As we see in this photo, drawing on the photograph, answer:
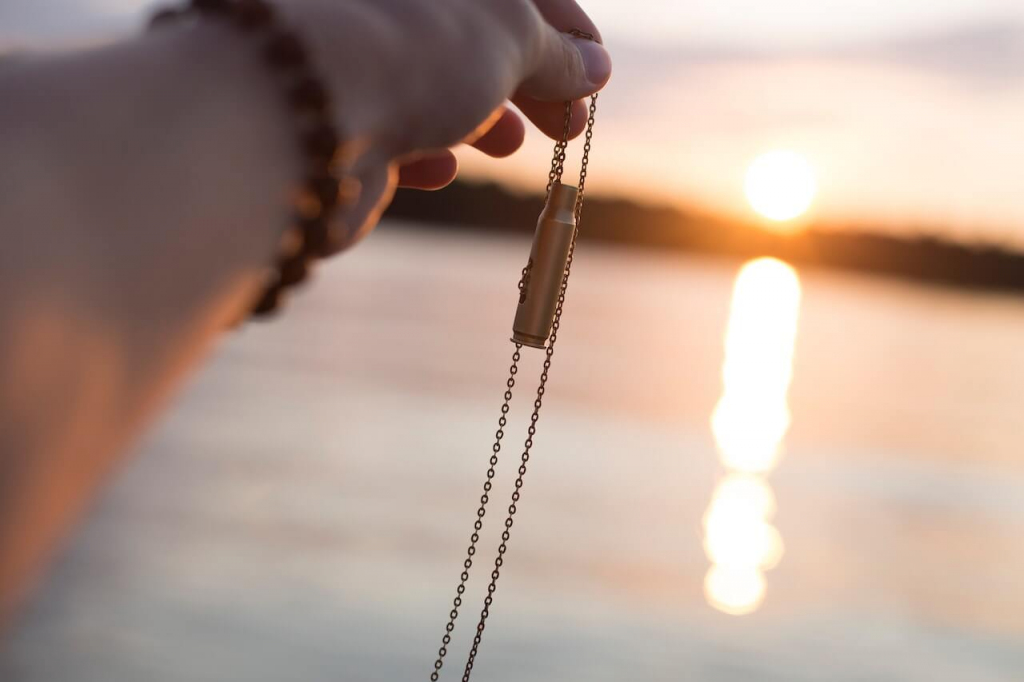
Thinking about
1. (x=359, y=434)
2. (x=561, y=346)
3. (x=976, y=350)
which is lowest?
(x=359, y=434)

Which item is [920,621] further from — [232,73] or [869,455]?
[232,73]

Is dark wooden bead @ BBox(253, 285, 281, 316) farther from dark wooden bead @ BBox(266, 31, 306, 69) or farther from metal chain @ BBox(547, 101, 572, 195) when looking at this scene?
metal chain @ BBox(547, 101, 572, 195)

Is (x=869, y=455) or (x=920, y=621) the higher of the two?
(x=869, y=455)

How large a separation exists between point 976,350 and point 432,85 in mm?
49091

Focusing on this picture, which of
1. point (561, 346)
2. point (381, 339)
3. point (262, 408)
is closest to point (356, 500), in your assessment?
point (262, 408)

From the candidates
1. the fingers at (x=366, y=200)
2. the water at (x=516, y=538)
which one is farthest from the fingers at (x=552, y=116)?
the water at (x=516, y=538)

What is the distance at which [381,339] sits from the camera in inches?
1096

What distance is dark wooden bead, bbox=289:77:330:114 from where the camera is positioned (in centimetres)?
46

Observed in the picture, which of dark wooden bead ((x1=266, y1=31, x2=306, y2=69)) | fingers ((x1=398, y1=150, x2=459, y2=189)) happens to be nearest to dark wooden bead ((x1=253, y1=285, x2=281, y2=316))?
dark wooden bead ((x1=266, y1=31, x2=306, y2=69))

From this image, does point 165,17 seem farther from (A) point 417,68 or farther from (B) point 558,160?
(B) point 558,160

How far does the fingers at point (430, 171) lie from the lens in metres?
1.16

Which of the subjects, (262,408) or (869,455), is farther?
(869,455)

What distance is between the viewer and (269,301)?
0.53 metres

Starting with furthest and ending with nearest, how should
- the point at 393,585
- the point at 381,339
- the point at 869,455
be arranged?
the point at 381,339 < the point at 869,455 < the point at 393,585
